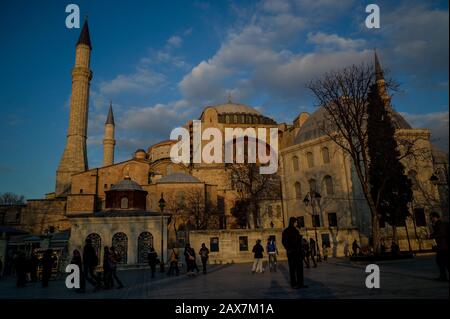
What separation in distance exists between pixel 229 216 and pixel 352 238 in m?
18.6

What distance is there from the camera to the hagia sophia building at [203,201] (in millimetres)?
21719

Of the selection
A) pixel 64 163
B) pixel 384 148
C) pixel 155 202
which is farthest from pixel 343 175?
pixel 64 163

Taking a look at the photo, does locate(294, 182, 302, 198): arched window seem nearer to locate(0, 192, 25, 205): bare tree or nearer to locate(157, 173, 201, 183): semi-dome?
locate(157, 173, 201, 183): semi-dome

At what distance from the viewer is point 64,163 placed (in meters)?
46.0

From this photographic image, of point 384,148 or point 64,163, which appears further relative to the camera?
point 64,163

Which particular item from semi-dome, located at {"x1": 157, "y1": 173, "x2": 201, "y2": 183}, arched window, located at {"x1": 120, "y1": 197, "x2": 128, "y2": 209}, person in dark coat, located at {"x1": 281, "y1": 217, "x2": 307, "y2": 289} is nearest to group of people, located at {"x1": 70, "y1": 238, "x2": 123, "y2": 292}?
person in dark coat, located at {"x1": 281, "y1": 217, "x2": 307, "y2": 289}

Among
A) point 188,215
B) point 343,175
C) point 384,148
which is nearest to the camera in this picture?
point 384,148

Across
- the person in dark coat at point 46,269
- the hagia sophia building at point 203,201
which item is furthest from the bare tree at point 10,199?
the person in dark coat at point 46,269

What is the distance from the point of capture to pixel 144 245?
21422 mm

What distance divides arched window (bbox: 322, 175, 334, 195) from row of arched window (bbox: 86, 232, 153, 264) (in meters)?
17.8

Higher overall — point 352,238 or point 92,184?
point 92,184

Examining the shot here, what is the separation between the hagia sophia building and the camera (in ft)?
71.3
